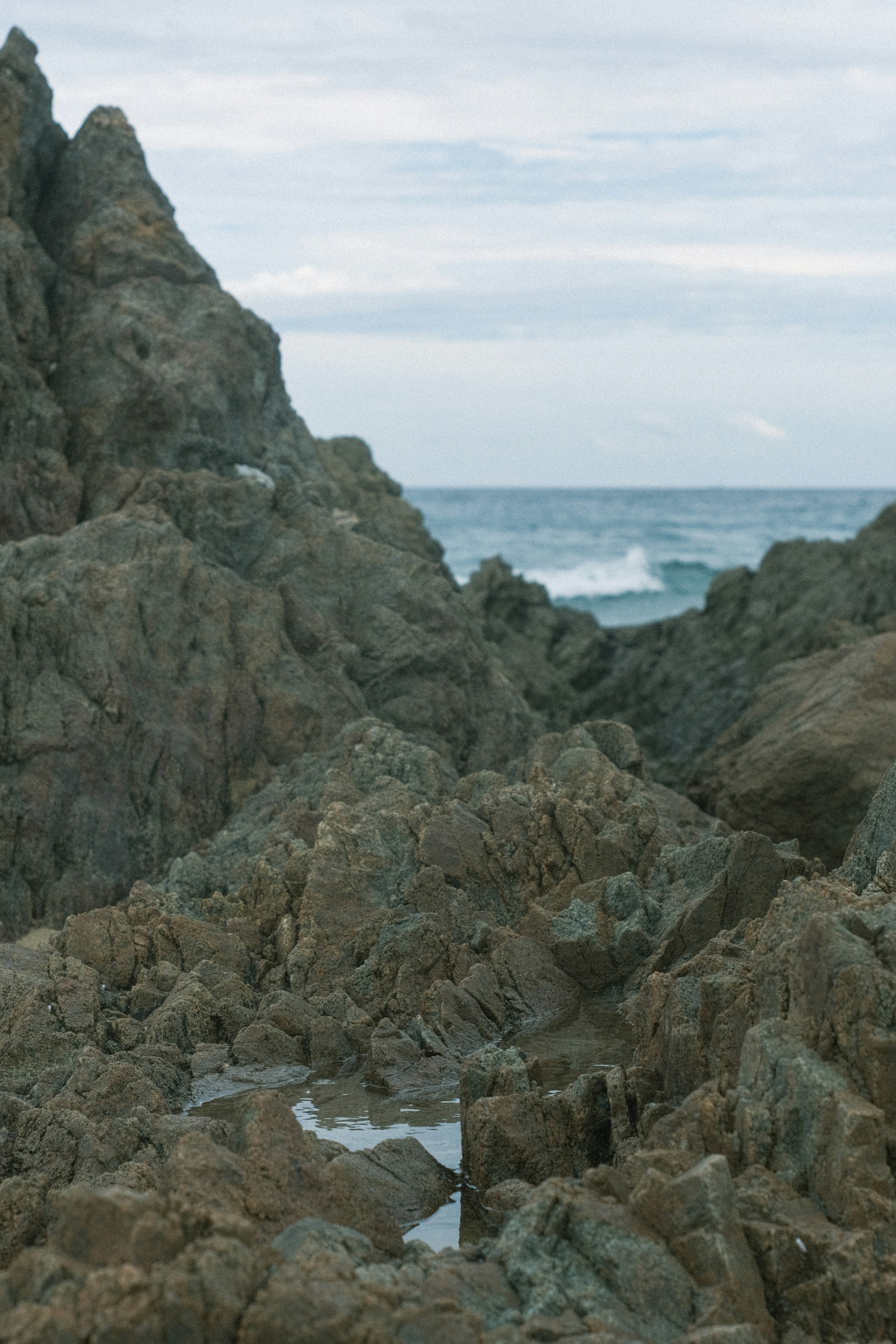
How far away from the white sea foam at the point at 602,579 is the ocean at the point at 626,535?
8 cm

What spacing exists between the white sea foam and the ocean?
3.0 inches

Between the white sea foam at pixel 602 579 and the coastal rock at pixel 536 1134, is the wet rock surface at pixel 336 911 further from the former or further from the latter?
the white sea foam at pixel 602 579

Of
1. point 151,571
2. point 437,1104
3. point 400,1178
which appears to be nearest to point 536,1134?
point 400,1178

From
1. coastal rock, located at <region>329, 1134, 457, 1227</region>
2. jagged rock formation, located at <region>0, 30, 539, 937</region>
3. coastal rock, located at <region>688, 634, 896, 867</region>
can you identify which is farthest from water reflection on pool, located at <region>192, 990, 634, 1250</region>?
jagged rock formation, located at <region>0, 30, 539, 937</region>

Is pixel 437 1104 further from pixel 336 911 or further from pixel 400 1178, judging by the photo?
pixel 336 911

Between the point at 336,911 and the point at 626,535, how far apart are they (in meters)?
78.4

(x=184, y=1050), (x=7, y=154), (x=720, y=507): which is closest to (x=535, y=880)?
(x=184, y=1050)

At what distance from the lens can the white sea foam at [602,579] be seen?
6481 centimetres

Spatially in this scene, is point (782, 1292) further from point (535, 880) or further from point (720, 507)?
point (720, 507)

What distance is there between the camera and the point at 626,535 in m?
85.6

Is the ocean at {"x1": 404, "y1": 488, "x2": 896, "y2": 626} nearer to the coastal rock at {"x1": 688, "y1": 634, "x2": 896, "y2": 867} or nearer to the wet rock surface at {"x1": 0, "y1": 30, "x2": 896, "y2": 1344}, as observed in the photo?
the wet rock surface at {"x1": 0, "y1": 30, "x2": 896, "y2": 1344}

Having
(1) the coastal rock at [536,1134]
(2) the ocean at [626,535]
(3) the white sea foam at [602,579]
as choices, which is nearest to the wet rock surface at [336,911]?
(1) the coastal rock at [536,1134]

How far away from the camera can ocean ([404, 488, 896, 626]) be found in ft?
211

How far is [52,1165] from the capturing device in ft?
19.3
